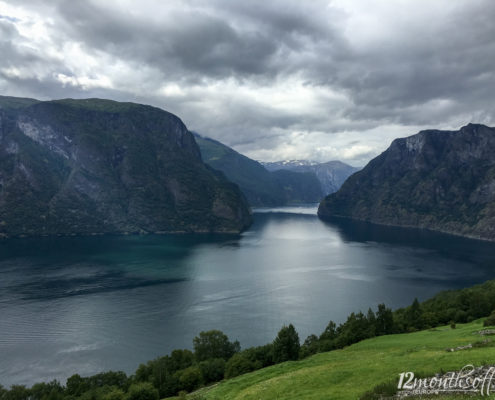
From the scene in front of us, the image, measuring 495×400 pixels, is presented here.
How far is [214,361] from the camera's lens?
240 feet

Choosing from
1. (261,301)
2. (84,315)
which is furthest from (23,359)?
(261,301)

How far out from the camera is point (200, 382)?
221 feet

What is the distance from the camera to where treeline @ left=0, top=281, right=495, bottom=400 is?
2603 inches

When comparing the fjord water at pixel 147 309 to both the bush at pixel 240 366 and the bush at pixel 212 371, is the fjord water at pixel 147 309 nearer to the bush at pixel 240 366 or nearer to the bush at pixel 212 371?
the bush at pixel 212 371

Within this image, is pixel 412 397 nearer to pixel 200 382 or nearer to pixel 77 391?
pixel 200 382

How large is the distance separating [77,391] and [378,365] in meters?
64.1

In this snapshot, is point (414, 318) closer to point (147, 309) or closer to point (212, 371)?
point (212, 371)
